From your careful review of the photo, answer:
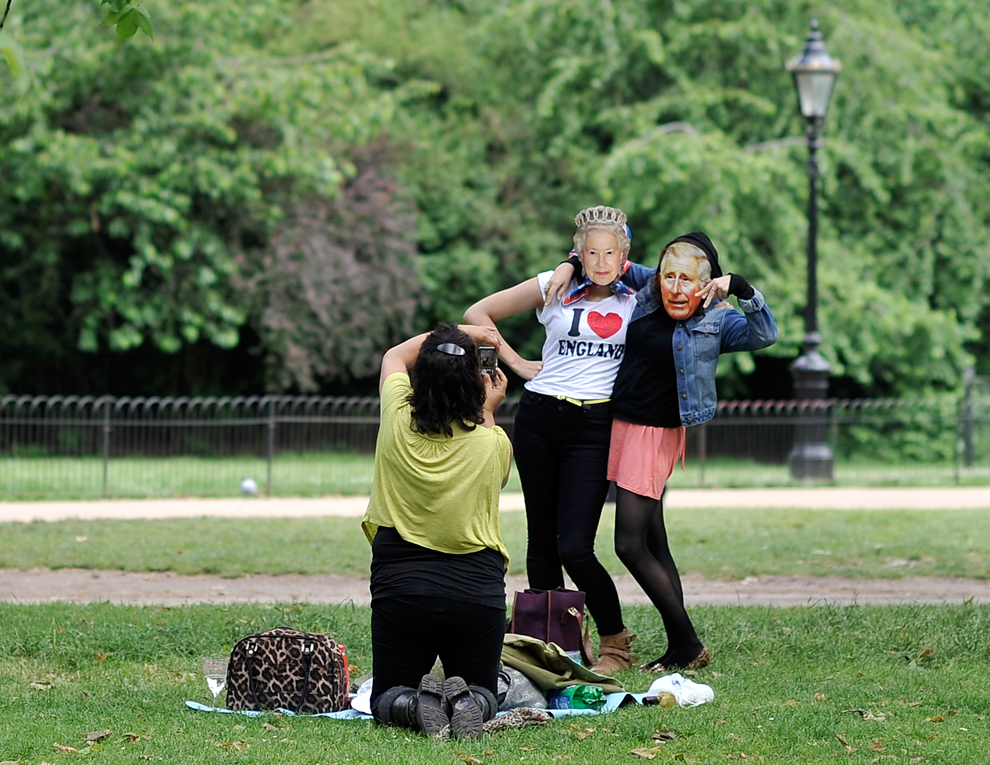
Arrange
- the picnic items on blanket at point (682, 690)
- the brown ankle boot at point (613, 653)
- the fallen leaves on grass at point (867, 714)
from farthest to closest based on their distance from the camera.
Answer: the brown ankle boot at point (613, 653), the picnic items on blanket at point (682, 690), the fallen leaves on grass at point (867, 714)

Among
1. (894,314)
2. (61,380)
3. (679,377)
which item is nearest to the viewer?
(679,377)

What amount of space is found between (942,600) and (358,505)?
6940 mm

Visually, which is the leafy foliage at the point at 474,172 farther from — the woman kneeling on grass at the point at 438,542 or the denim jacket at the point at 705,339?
the woman kneeling on grass at the point at 438,542

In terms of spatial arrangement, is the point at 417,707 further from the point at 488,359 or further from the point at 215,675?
the point at 488,359

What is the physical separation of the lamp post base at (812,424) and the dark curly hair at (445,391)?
11.5 metres

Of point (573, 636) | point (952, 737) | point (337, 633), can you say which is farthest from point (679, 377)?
point (337, 633)

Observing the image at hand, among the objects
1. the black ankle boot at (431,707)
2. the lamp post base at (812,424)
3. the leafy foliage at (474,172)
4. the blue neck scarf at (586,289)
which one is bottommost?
the black ankle boot at (431,707)

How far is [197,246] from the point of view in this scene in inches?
758

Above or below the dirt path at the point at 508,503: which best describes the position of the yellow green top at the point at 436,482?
above

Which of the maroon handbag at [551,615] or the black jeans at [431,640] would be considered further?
the maroon handbag at [551,615]

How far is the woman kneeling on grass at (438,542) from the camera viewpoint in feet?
15.5

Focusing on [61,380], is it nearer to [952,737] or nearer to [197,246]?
[197,246]

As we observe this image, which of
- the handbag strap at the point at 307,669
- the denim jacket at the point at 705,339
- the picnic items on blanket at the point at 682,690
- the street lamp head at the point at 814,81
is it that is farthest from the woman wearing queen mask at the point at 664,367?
the street lamp head at the point at 814,81

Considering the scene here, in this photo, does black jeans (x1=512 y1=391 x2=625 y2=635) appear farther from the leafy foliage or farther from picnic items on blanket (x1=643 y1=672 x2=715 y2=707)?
the leafy foliage
